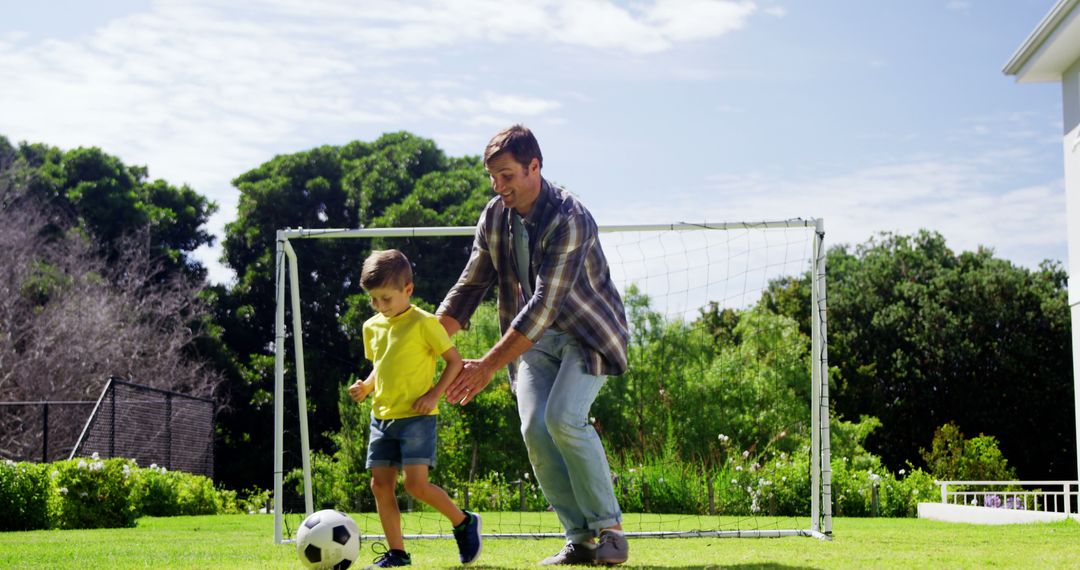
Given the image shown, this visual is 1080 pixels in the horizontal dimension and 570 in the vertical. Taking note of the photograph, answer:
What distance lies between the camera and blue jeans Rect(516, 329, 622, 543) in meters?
4.19

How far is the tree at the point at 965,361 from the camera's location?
29.0 m

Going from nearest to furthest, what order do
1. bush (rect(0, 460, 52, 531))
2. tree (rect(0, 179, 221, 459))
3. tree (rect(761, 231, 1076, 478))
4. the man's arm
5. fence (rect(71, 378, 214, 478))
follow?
the man's arm → bush (rect(0, 460, 52, 531)) → fence (rect(71, 378, 214, 478)) → tree (rect(0, 179, 221, 459)) → tree (rect(761, 231, 1076, 478))

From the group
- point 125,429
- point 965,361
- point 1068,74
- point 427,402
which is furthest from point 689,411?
point 965,361

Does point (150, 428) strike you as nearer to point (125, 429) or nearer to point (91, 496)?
point (125, 429)

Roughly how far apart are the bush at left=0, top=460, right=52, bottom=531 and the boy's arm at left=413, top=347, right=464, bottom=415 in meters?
6.35

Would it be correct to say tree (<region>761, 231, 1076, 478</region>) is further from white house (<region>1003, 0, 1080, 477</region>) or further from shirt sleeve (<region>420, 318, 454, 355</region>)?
shirt sleeve (<region>420, 318, 454, 355</region>)

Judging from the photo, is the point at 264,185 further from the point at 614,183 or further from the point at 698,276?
the point at 698,276


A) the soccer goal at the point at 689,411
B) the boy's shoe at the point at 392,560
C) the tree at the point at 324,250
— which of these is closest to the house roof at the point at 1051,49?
the soccer goal at the point at 689,411

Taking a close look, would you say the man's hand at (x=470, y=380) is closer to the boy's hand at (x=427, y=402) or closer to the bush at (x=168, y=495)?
the boy's hand at (x=427, y=402)

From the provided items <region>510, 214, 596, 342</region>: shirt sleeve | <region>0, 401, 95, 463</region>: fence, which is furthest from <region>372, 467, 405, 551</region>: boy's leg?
<region>0, 401, 95, 463</region>: fence

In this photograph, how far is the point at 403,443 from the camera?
4500mm

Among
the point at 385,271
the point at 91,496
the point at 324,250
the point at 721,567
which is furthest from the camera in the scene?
the point at 324,250

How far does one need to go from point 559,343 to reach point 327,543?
3.84ft

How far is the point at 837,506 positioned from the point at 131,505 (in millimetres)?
6951
